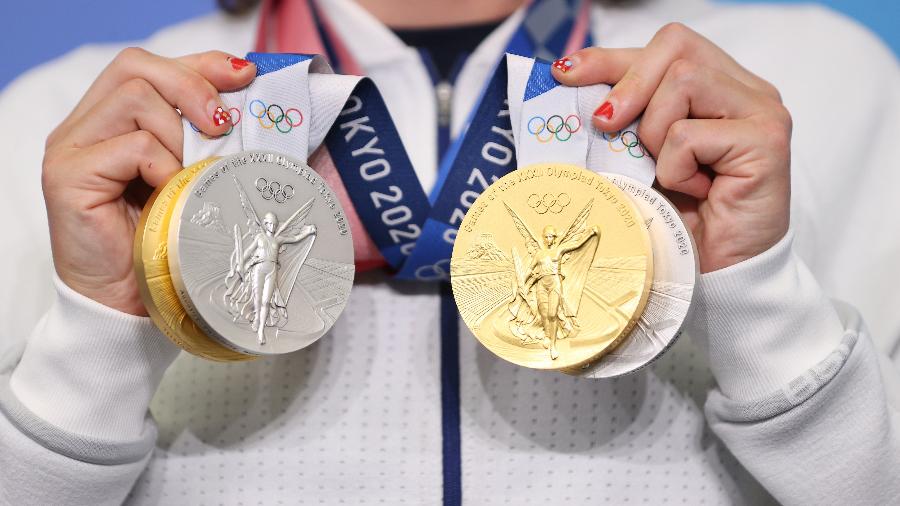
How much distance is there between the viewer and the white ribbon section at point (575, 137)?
91 cm

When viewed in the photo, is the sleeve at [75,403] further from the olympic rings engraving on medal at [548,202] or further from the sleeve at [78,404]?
the olympic rings engraving on medal at [548,202]

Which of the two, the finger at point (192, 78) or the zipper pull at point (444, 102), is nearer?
the finger at point (192, 78)

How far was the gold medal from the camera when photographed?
2.67 ft

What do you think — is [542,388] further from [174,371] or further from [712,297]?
[174,371]

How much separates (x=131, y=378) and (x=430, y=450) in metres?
0.31

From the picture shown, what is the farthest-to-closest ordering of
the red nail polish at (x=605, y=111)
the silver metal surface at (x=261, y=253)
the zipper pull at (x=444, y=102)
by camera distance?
the zipper pull at (x=444, y=102) < the red nail polish at (x=605, y=111) < the silver metal surface at (x=261, y=253)

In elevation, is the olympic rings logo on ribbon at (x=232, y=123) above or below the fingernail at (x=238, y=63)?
below

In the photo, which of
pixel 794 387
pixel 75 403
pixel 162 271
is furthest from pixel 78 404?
pixel 794 387

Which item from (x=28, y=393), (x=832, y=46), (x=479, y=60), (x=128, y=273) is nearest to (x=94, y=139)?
(x=128, y=273)

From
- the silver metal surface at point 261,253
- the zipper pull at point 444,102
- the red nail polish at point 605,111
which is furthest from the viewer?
the zipper pull at point 444,102

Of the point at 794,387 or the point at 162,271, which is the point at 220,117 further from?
the point at 794,387

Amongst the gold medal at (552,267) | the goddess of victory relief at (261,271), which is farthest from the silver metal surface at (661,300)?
the goddess of victory relief at (261,271)

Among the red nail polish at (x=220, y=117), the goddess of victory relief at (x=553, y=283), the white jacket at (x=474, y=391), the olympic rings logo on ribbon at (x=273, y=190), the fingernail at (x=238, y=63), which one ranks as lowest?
the white jacket at (x=474, y=391)

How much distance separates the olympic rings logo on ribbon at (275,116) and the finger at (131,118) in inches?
2.8
